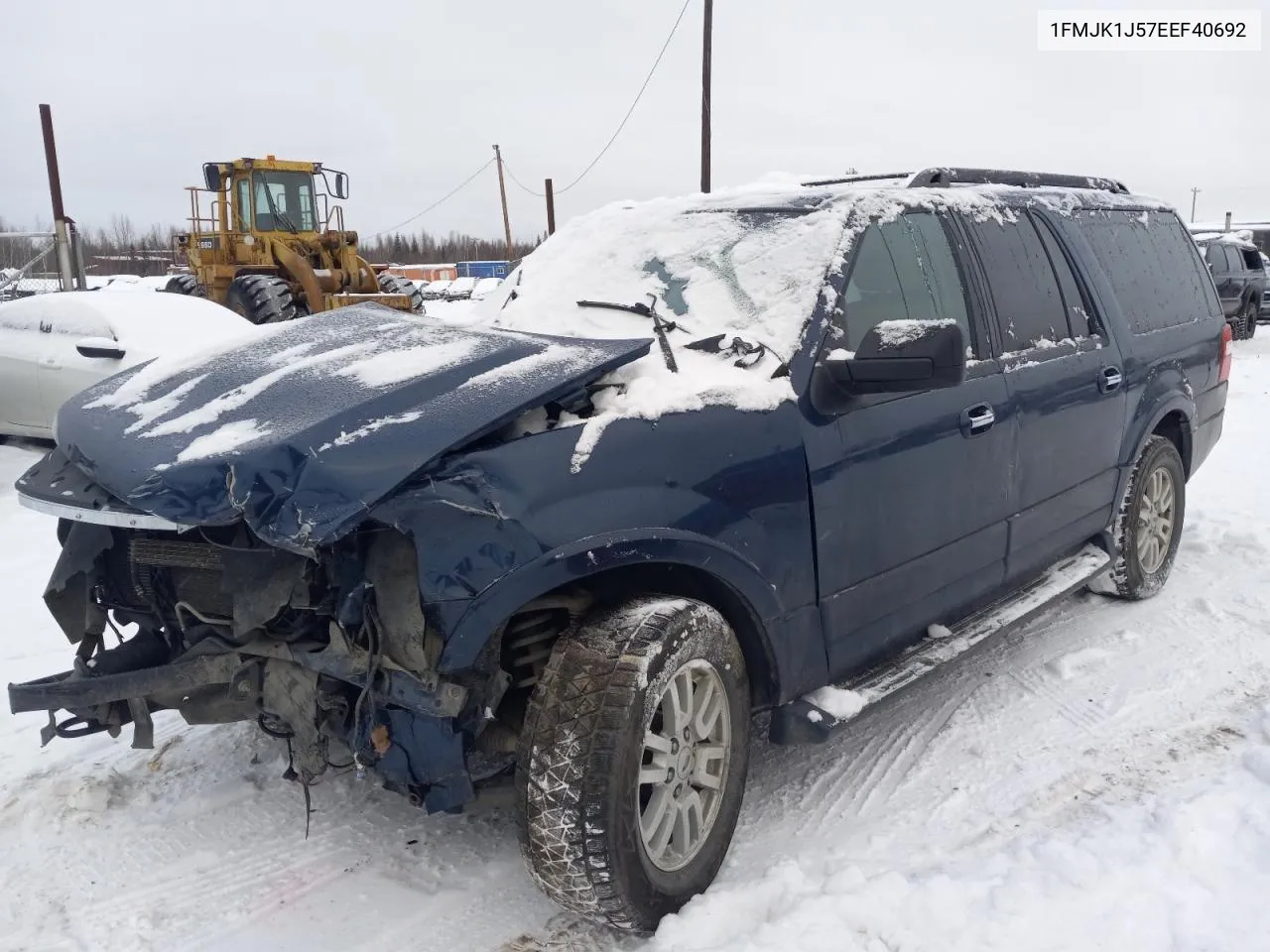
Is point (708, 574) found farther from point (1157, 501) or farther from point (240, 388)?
point (1157, 501)

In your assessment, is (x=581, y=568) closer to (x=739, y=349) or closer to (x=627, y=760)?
(x=627, y=760)

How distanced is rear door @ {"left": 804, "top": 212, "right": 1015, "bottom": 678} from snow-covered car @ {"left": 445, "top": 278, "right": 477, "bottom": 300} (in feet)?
98.1

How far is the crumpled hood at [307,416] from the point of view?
7.26ft

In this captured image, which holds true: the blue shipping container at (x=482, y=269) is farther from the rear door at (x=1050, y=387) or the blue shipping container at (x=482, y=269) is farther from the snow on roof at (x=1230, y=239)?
the rear door at (x=1050, y=387)

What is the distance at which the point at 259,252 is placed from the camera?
51.3 ft

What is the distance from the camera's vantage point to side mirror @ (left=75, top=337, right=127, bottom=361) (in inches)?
292

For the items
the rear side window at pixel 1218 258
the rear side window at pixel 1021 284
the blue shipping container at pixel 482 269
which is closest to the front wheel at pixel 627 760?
the rear side window at pixel 1021 284

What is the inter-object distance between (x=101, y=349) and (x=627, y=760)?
653 centimetres

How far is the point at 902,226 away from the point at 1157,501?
2.48m

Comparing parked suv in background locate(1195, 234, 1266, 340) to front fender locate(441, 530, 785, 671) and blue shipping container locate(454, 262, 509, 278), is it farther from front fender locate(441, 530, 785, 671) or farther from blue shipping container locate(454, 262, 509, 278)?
blue shipping container locate(454, 262, 509, 278)

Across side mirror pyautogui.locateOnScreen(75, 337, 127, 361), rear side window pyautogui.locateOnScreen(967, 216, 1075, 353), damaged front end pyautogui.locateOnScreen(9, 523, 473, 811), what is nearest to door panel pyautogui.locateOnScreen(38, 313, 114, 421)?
side mirror pyautogui.locateOnScreen(75, 337, 127, 361)

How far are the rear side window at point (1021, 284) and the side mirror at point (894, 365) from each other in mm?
1025

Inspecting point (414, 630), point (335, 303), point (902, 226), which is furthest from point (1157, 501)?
point (335, 303)

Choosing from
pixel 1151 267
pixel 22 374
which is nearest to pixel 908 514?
pixel 1151 267
